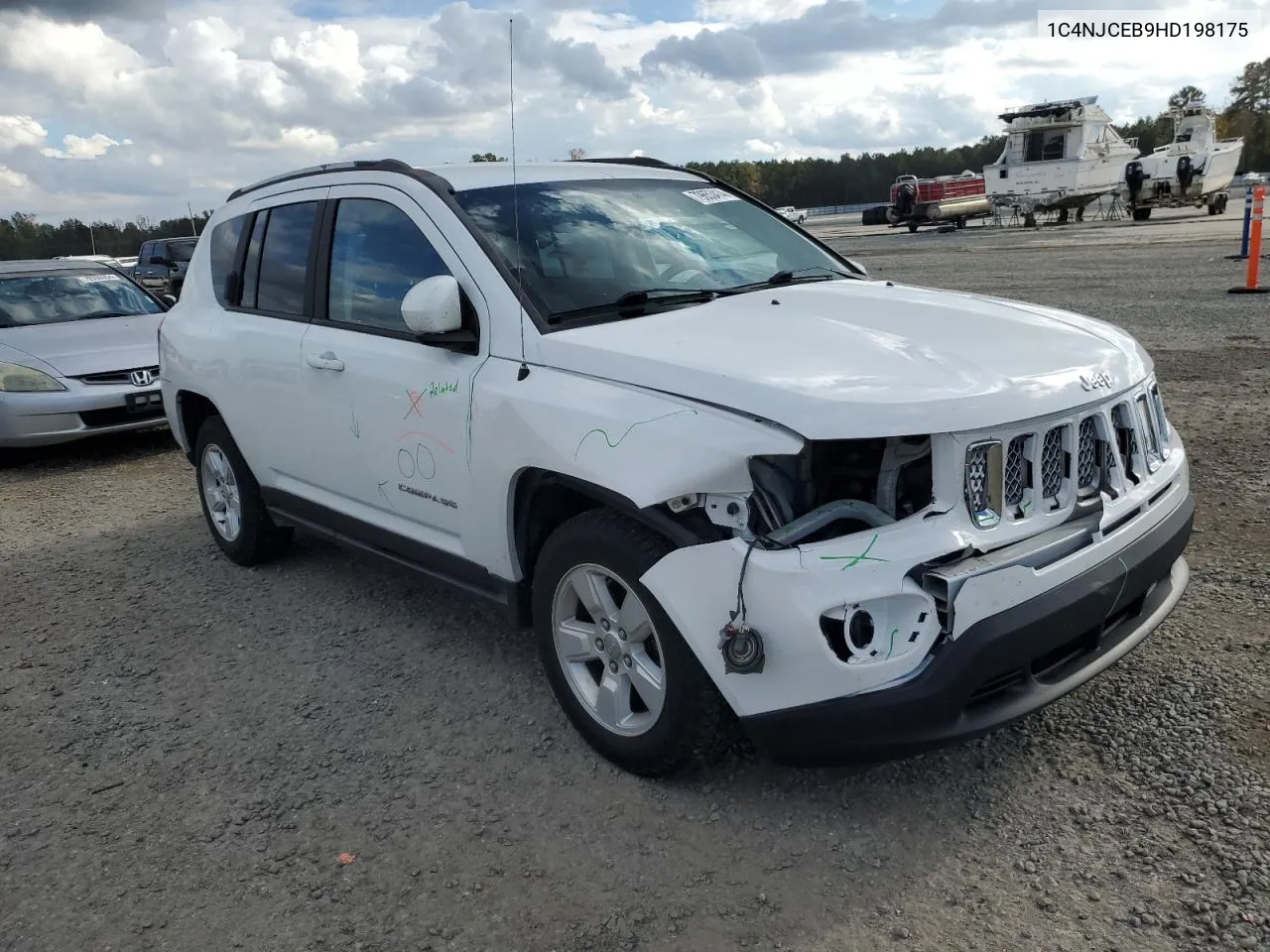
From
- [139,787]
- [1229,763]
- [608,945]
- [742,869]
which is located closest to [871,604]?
[742,869]

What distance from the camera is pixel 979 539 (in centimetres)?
259

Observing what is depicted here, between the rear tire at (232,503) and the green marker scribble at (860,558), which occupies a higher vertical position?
the green marker scribble at (860,558)

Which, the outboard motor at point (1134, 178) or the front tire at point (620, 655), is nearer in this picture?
the front tire at point (620, 655)

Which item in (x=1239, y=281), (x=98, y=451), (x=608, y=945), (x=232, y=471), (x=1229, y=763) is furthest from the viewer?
(x=1239, y=281)

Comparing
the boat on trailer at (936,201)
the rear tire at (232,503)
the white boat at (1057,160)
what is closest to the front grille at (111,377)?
the rear tire at (232,503)

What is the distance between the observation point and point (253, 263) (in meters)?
4.92

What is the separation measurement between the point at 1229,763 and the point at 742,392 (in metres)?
1.86

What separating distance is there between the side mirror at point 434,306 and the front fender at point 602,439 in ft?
0.67

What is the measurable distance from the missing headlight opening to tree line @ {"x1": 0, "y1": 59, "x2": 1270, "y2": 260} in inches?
836

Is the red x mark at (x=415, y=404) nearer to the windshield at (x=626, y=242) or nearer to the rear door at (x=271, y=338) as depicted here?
the windshield at (x=626, y=242)

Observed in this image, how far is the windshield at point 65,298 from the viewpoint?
9258 millimetres

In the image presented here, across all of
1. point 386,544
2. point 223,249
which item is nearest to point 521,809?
point 386,544

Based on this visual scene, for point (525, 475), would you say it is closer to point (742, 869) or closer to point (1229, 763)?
point (742, 869)

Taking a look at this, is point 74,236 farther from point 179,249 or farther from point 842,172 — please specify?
point 842,172
